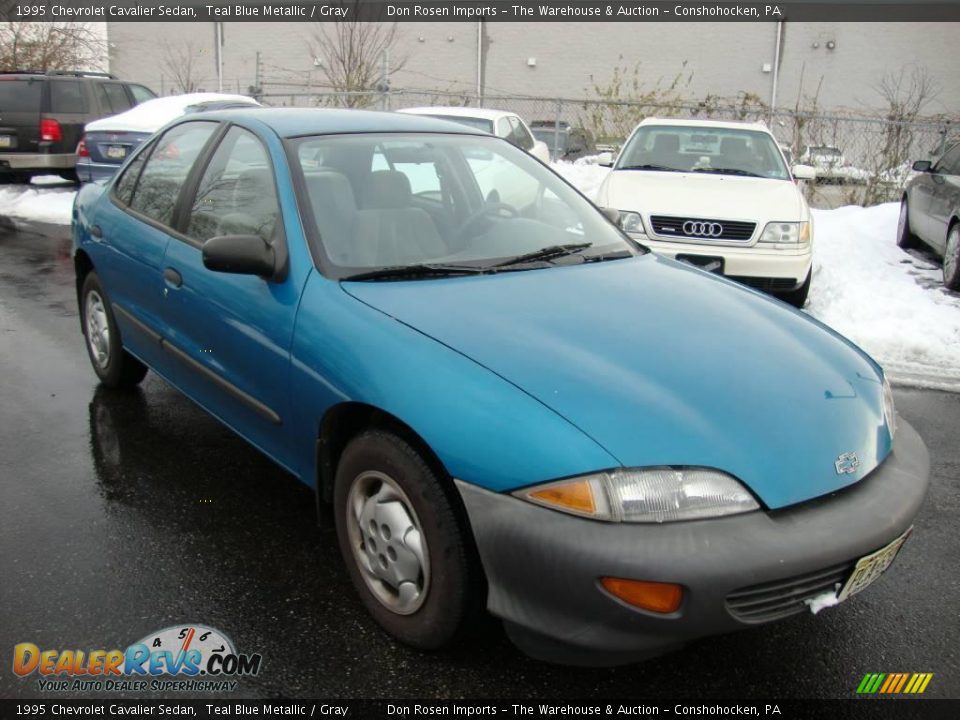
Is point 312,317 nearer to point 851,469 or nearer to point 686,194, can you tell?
point 851,469

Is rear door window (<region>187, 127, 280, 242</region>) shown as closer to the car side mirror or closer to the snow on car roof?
the car side mirror

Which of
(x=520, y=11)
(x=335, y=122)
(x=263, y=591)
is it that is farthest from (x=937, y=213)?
(x=520, y=11)

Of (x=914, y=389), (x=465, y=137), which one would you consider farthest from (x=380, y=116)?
(x=914, y=389)

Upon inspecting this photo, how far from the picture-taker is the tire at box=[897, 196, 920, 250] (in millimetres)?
9773

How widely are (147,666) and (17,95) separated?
13.3 m

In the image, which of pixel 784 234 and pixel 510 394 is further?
pixel 784 234

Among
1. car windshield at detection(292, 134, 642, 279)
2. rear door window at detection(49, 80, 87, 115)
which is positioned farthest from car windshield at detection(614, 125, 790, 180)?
rear door window at detection(49, 80, 87, 115)

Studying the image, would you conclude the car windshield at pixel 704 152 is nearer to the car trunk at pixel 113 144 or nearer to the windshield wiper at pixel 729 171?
the windshield wiper at pixel 729 171

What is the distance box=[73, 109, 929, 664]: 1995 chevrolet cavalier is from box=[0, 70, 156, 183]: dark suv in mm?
11086

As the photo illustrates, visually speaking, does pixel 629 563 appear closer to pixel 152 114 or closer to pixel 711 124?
pixel 711 124

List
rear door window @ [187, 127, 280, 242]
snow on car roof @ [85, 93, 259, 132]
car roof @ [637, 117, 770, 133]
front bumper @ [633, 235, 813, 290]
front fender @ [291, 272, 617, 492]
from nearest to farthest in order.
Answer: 1. front fender @ [291, 272, 617, 492]
2. rear door window @ [187, 127, 280, 242]
3. front bumper @ [633, 235, 813, 290]
4. car roof @ [637, 117, 770, 133]
5. snow on car roof @ [85, 93, 259, 132]

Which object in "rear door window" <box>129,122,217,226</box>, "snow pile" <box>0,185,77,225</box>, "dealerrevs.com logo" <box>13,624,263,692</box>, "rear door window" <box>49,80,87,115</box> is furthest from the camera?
"rear door window" <box>49,80,87,115</box>

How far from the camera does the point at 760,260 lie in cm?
670

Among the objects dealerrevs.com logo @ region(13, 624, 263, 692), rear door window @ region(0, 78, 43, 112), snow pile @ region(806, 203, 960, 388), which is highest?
rear door window @ region(0, 78, 43, 112)
